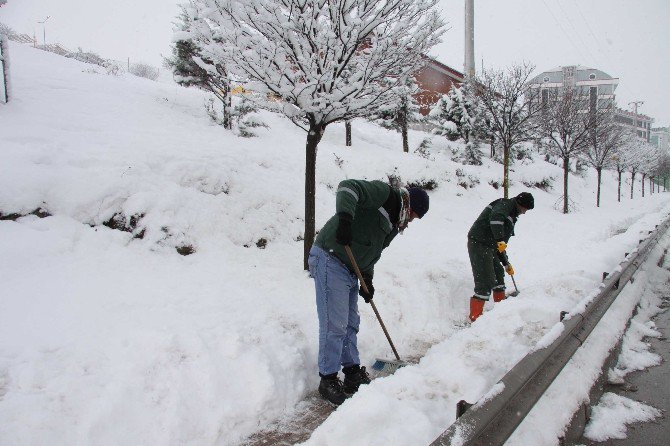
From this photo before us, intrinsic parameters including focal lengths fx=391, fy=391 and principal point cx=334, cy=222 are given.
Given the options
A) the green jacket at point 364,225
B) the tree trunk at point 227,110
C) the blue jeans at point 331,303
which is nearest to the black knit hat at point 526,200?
the green jacket at point 364,225

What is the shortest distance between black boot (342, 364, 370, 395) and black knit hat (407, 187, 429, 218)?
1.63m

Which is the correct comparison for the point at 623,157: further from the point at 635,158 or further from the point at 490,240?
the point at 490,240

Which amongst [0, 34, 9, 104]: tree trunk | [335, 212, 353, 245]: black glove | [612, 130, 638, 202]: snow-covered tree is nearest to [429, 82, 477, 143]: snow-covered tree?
[612, 130, 638, 202]: snow-covered tree

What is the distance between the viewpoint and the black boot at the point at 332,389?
3504 mm

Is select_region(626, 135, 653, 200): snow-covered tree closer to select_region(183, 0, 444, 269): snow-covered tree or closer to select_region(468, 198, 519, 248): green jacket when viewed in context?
select_region(468, 198, 519, 248): green jacket

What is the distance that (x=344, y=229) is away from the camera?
326 cm

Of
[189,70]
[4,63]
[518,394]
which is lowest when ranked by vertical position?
[518,394]

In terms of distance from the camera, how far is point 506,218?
18.1ft

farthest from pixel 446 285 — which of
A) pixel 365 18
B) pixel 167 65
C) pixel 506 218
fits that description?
pixel 167 65

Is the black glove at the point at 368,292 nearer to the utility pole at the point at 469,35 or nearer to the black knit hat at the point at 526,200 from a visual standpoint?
the black knit hat at the point at 526,200

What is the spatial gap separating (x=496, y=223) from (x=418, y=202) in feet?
7.64

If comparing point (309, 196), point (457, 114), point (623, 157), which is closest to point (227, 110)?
point (309, 196)

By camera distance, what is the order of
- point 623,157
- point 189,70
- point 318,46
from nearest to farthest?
1. point 318,46
2. point 189,70
3. point 623,157

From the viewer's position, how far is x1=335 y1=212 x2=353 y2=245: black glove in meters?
3.26
